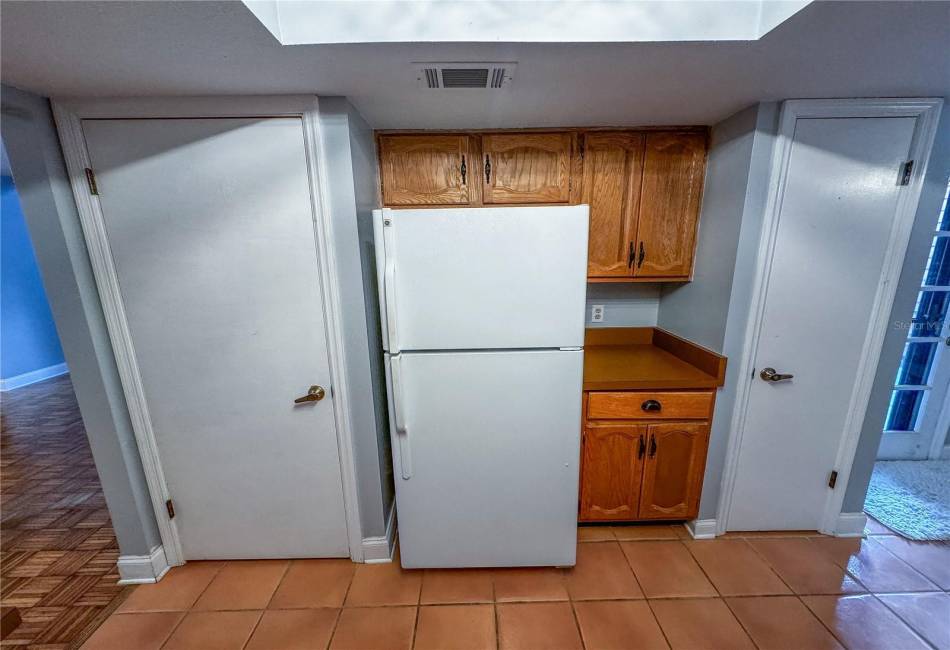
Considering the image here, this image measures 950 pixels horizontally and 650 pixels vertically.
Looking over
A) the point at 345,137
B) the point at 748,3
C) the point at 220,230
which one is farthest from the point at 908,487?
the point at 220,230

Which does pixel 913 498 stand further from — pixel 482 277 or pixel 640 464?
pixel 482 277

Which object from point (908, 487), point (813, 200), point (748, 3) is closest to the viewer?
point (748, 3)

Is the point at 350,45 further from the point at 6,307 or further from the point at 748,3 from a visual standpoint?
the point at 6,307

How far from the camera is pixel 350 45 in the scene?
1003 millimetres

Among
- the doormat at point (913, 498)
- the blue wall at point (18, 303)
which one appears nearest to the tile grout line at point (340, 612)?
the doormat at point (913, 498)

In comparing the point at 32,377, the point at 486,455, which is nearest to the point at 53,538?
the point at 486,455

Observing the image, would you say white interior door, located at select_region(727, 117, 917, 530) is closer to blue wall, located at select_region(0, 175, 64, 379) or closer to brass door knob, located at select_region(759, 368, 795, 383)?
brass door knob, located at select_region(759, 368, 795, 383)

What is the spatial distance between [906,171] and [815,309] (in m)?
0.62

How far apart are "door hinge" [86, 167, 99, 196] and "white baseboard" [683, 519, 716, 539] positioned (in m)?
2.97

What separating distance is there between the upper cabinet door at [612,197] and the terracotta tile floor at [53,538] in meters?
2.73

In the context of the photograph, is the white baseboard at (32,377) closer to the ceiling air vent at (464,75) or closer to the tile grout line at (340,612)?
the tile grout line at (340,612)

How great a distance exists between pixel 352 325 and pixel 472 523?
1.00 metres

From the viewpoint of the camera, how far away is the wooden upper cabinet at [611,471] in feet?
5.57

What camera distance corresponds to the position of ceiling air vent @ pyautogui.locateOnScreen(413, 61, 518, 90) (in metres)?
1.12
